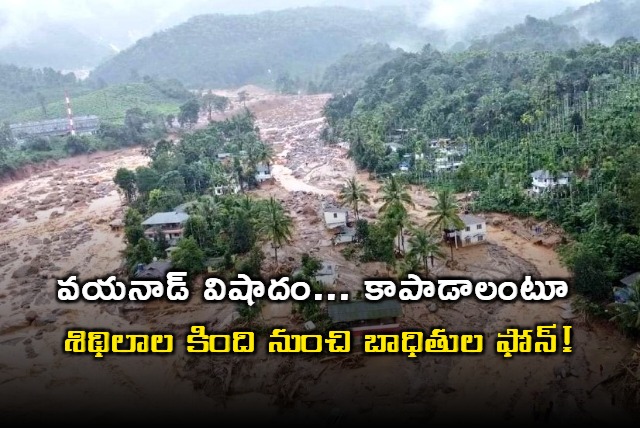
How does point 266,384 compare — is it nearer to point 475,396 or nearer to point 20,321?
point 475,396

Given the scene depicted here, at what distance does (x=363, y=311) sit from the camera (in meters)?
21.1

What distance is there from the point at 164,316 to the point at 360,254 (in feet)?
35.8

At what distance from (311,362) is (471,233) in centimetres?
1514

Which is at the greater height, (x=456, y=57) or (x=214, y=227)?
(x=456, y=57)

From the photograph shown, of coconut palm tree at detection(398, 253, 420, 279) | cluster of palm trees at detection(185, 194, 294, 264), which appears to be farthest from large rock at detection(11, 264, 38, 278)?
coconut palm tree at detection(398, 253, 420, 279)

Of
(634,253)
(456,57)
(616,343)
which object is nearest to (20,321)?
(616,343)

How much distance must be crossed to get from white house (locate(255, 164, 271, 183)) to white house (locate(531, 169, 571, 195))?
25.1 metres

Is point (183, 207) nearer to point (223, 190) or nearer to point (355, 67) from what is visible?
point (223, 190)

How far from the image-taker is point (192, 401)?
19219 millimetres

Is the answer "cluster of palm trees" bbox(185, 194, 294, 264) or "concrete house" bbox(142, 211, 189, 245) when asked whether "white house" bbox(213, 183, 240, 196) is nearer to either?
"cluster of palm trees" bbox(185, 194, 294, 264)

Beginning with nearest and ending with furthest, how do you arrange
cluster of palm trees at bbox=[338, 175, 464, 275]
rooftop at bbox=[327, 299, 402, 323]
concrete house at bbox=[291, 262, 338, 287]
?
rooftop at bbox=[327, 299, 402, 323] → cluster of palm trees at bbox=[338, 175, 464, 275] → concrete house at bbox=[291, 262, 338, 287]

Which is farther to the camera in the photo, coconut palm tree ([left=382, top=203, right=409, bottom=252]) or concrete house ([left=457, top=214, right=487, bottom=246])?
concrete house ([left=457, top=214, right=487, bottom=246])

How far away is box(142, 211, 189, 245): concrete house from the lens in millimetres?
35094

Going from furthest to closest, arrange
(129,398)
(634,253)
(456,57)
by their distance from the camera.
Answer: (456,57) → (634,253) → (129,398)
